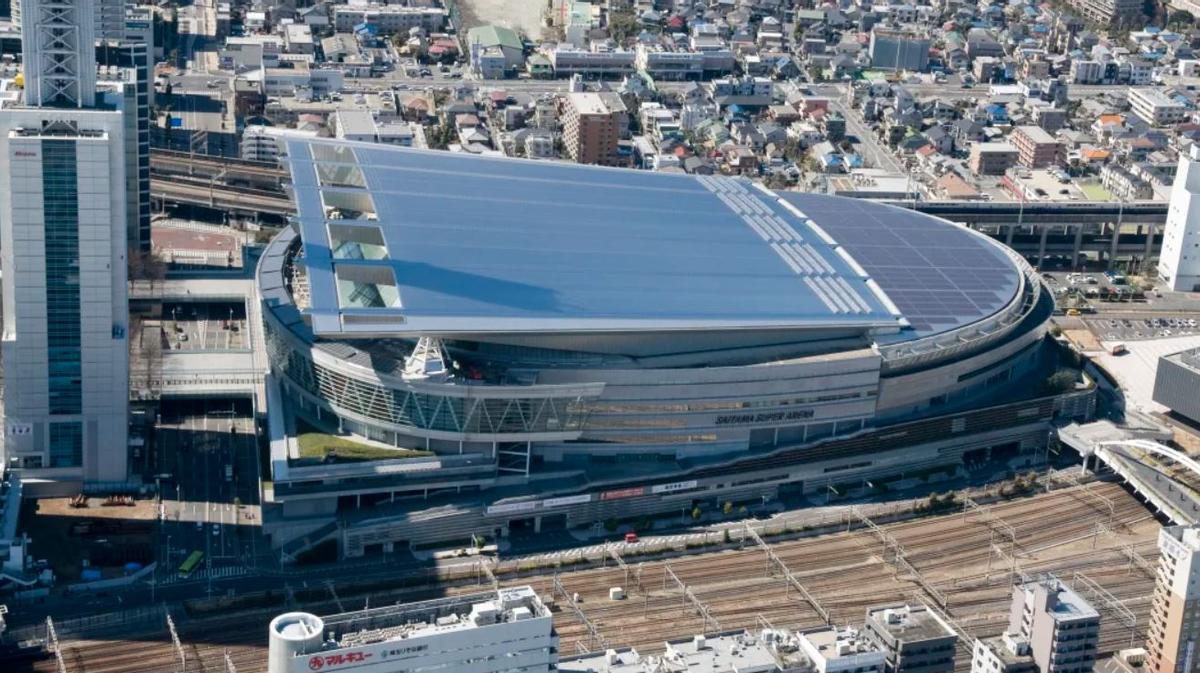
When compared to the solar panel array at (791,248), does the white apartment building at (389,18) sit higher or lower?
higher

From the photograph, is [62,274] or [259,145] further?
[259,145]

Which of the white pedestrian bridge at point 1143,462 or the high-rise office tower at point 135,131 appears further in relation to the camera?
the high-rise office tower at point 135,131

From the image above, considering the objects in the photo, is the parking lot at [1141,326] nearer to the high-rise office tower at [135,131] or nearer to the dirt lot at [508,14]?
the high-rise office tower at [135,131]

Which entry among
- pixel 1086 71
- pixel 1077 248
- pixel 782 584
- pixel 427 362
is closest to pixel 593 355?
pixel 427 362

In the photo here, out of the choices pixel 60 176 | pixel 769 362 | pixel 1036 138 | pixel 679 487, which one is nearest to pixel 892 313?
pixel 769 362

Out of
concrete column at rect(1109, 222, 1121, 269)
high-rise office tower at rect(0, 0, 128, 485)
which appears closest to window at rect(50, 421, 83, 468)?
high-rise office tower at rect(0, 0, 128, 485)

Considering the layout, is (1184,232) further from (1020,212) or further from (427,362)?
(427,362)

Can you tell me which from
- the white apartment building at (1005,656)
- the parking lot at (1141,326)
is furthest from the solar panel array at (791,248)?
the white apartment building at (1005,656)
